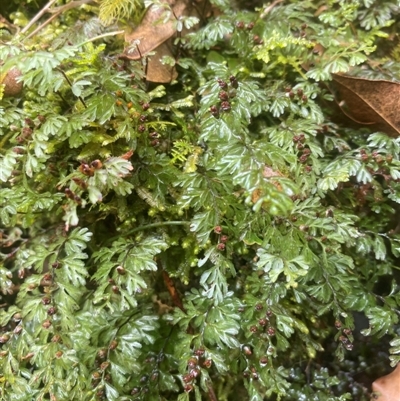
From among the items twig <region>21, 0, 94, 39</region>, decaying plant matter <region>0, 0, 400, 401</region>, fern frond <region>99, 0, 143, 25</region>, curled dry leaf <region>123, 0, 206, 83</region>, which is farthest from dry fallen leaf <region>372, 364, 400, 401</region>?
twig <region>21, 0, 94, 39</region>

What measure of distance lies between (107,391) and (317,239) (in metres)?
0.78

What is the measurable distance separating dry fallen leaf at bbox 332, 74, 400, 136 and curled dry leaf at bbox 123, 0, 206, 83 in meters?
0.64

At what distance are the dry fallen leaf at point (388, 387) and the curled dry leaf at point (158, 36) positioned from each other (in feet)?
4.29

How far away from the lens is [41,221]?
5.51 ft

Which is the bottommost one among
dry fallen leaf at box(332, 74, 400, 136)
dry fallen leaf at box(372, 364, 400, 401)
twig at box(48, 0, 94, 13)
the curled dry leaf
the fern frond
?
dry fallen leaf at box(372, 364, 400, 401)

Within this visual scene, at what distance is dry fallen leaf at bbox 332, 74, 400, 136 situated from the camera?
1.58m

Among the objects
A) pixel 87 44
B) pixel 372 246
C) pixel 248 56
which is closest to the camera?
pixel 87 44

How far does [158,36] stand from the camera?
1.68m

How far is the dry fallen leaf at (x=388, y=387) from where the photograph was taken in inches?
57.1

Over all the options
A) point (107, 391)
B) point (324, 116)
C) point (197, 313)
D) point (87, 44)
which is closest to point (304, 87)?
point (324, 116)

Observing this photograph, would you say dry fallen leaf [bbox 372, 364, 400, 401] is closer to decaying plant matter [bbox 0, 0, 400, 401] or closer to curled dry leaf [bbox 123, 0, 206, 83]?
decaying plant matter [bbox 0, 0, 400, 401]

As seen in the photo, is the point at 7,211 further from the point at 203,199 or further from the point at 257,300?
the point at 257,300

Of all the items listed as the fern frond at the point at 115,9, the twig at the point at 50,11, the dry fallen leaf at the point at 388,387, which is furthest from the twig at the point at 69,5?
the dry fallen leaf at the point at 388,387

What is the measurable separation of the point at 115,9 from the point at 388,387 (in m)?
1.63
